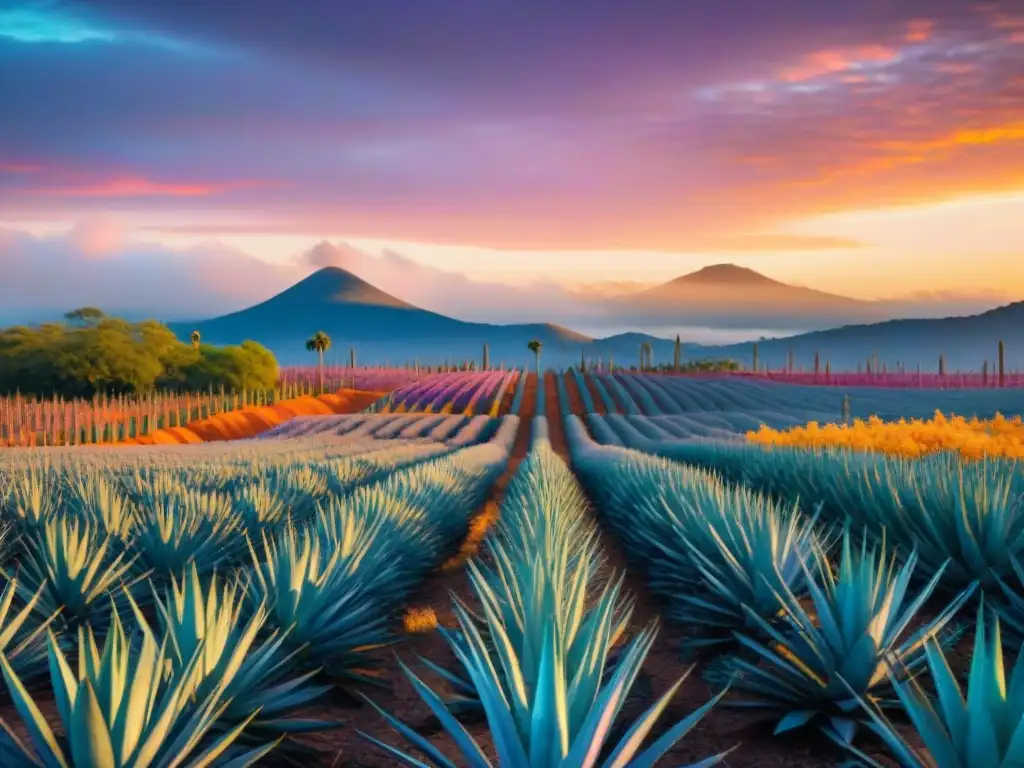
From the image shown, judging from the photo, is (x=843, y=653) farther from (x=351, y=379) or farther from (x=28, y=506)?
(x=351, y=379)

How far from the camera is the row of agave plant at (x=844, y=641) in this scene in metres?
2.69

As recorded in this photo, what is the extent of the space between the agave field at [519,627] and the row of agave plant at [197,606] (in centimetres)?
2

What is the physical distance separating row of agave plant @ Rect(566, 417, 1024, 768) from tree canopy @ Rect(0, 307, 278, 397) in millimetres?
46518

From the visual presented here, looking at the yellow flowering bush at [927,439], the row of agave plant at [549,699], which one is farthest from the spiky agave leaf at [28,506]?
the yellow flowering bush at [927,439]

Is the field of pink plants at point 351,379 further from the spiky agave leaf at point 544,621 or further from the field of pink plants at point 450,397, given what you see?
the spiky agave leaf at point 544,621

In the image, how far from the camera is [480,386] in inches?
2122

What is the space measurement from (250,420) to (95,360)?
12.7m

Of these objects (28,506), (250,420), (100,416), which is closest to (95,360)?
(250,420)

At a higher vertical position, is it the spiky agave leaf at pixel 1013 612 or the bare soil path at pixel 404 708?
the spiky agave leaf at pixel 1013 612

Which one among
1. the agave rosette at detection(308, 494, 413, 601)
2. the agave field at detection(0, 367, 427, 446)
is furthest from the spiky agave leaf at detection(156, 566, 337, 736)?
the agave field at detection(0, 367, 427, 446)

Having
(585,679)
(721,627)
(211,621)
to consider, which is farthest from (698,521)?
(211,621)

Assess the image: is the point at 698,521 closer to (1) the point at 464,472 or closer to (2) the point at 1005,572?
(2) the point at 1005,572

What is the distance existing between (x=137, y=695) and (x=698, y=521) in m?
4.29

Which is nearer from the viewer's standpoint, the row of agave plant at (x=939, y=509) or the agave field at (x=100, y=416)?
the row of agave plant at (x=939, y=509)
